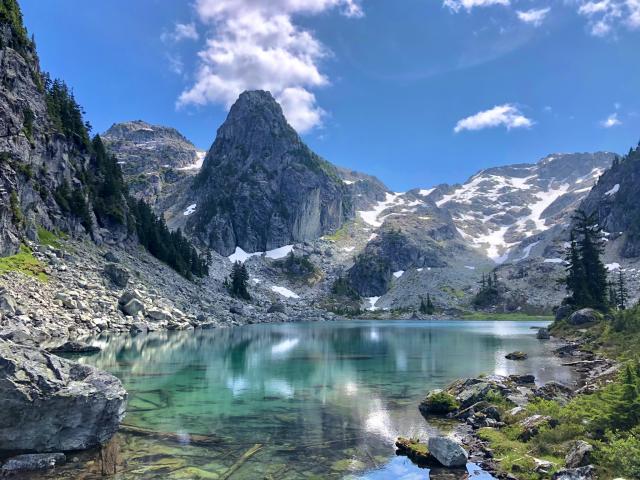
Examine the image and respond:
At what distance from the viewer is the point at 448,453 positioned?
1917 centimetres

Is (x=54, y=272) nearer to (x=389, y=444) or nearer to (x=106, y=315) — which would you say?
(x=106, y=315)

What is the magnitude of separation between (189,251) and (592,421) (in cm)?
17311

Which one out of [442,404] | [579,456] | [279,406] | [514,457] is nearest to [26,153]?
[279,406]

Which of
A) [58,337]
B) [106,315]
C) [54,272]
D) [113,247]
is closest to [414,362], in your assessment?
[58,337]

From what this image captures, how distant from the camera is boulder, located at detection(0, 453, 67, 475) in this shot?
16.7 metres

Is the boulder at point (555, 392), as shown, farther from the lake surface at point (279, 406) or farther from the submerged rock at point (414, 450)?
the submerged rock at point (414, 450)

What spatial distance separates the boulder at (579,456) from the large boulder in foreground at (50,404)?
62.6ft

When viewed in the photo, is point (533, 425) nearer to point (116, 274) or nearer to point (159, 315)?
point (159, 315)

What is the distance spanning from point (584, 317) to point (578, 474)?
76432mm

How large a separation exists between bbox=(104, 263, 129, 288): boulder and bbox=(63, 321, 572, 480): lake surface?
3029 cm

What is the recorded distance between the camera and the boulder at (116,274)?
92500 mm

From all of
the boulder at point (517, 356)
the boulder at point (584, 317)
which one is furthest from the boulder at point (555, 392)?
the boulder at point (584, 317)

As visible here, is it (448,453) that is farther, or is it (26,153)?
(26,153)

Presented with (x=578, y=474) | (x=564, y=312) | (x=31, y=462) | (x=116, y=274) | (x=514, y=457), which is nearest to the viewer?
(x=578, y=474)
